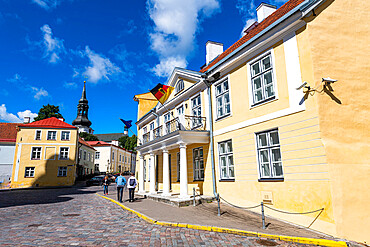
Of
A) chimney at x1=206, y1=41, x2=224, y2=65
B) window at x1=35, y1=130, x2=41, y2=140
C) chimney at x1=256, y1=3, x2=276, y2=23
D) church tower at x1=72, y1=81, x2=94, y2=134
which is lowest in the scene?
window at x1=35, y1=130, x2=41, y2=140

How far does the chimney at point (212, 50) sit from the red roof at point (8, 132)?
35.3 meters

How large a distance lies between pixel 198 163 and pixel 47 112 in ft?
150

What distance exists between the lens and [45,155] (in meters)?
34.5

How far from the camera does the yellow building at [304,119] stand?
24.2 ft

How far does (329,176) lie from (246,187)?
3631 millimetres

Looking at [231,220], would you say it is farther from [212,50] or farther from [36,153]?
[36,153]

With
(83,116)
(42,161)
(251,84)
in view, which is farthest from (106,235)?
(83,116)

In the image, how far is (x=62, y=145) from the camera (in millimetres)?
35500

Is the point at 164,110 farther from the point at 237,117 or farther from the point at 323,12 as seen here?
the point at 323,12

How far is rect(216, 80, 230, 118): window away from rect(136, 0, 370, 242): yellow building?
0.31 meters

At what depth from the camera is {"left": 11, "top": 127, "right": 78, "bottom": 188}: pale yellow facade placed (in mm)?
33219

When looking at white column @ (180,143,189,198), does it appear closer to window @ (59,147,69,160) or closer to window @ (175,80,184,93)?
window @ (175,80,184,93)

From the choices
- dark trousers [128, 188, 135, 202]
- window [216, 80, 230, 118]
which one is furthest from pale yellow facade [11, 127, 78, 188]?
window [216, 80, 230, 118]

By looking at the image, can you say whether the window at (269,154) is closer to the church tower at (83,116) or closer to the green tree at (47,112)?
the green tree at (47,112)
